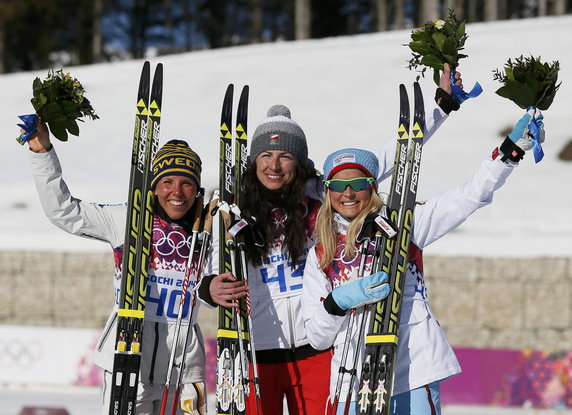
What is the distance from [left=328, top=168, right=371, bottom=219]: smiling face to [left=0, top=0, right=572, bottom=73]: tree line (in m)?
27.5

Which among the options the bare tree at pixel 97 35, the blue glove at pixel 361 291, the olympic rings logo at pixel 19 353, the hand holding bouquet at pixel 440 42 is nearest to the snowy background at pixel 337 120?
the olympic rings logo at pixel 19 353

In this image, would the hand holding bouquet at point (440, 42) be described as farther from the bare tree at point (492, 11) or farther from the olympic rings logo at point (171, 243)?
the bare tree at point (492, 11)

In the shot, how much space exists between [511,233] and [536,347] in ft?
4.27

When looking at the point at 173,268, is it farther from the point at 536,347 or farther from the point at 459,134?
the point at 459,134

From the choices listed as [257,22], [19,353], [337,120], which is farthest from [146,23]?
[19,353]

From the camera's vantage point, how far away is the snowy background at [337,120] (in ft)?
34.9

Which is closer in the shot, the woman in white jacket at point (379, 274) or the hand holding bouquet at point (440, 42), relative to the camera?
the woman in white jacket at point (379, 274)

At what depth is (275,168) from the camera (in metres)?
4.04

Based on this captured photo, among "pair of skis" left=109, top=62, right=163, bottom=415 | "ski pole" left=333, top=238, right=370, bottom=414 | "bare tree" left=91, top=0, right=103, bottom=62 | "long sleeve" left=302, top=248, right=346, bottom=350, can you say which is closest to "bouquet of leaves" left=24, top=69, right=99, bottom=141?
"pair of skis" left=109, top=62, right=163, bottom=415

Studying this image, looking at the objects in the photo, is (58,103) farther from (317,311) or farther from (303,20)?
(303,20)

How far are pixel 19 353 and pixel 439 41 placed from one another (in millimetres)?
6651

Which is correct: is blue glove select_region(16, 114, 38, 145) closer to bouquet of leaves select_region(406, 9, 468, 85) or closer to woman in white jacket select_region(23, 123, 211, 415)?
woman in white jacket select_region(23, 123, 211, 415)

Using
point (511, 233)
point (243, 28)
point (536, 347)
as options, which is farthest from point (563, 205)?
point (243, 28)

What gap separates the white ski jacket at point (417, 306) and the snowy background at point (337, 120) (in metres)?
5.80
